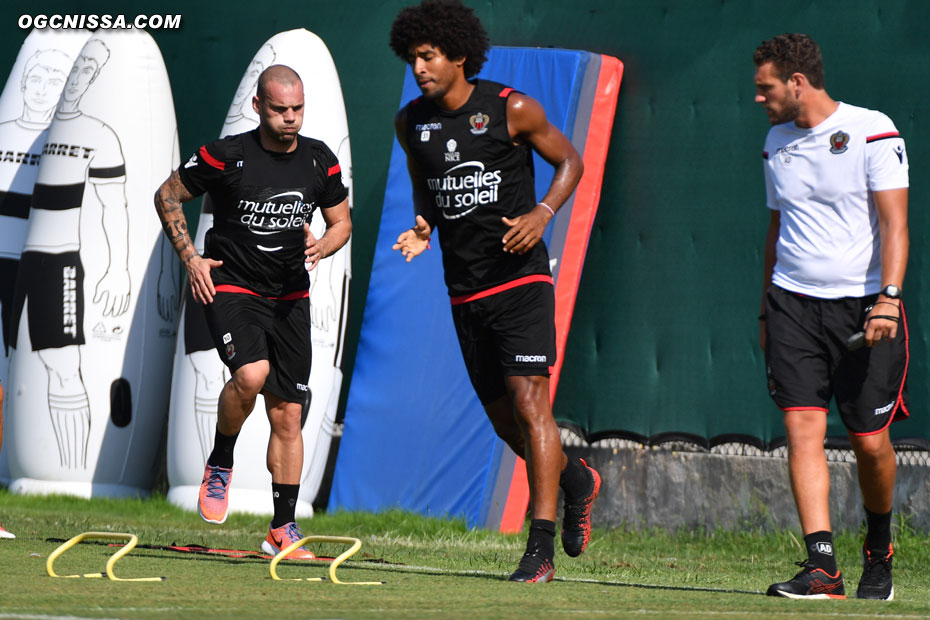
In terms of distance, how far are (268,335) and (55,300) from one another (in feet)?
14.1

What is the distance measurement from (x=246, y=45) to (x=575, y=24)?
2.93 m

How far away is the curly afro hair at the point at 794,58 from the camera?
17.3 ft

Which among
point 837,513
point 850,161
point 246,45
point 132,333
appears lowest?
point 837,513

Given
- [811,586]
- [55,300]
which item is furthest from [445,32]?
[55,300]

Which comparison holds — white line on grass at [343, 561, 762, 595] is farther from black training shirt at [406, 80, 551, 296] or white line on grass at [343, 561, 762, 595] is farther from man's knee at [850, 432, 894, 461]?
black training shirt at [406, 80, 551, 296]

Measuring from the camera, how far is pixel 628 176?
9516 millimetres

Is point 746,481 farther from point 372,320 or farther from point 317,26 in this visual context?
point 317,26

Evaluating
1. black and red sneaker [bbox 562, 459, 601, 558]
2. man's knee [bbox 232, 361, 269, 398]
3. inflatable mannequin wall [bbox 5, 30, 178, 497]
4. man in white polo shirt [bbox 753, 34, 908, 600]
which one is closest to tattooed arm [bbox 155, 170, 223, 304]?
man's knee [bbox 232, 361, 269, 398]

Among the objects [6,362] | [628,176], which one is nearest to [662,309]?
[628,176]

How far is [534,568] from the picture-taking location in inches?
207

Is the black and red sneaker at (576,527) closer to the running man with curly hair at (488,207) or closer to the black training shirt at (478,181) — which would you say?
the running man with curly hair at (488,207)

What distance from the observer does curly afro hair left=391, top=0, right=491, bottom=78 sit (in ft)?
18.6

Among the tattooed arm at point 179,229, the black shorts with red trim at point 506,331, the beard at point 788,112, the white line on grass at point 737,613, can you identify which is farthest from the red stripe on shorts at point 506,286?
the white line on grass at point 737,613

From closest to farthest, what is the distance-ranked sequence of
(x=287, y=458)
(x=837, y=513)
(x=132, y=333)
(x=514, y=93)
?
(x=514, y=93), (x=287, y=458), (x=837, y=513), (x=132, y=333)
